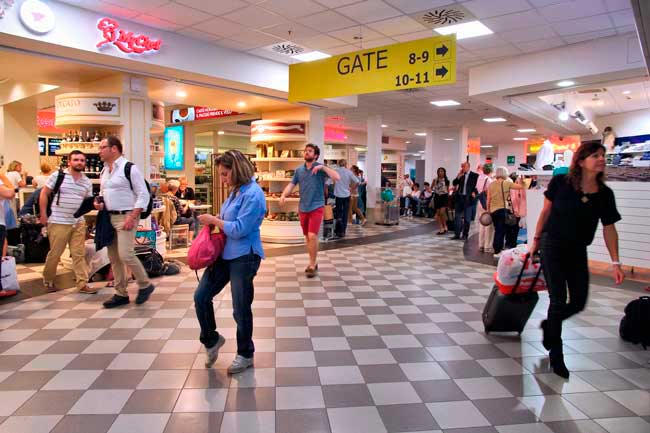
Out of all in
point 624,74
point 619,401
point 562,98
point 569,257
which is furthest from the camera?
point 562,98

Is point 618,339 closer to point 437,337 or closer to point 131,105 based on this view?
point 437,337

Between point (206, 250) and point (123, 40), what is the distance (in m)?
4.45

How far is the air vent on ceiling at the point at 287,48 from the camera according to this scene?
7.08 meters

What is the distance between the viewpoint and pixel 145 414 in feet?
8.17

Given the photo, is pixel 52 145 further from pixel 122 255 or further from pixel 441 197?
pixel 122 255

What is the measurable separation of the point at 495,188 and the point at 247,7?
4.82 meters

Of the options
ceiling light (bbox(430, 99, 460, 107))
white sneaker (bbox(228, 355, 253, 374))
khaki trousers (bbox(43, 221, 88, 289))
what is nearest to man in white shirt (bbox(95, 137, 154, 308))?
khaki trousers (bbox(43, 221, 88, 289))

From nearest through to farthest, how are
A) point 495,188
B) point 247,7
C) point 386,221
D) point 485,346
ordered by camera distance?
point 485,346, point 247,7, point 495,188, point 386,221

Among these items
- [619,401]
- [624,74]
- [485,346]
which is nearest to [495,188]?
[624,74]

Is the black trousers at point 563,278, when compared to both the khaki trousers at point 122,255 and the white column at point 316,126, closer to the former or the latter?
the khaki trousers at point 122,255

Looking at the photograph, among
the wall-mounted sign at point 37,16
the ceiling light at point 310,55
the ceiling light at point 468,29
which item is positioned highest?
the ceiling light at point 310,55

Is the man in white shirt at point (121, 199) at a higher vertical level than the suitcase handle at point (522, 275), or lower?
higher

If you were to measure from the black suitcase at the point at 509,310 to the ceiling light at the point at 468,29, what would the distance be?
401cm

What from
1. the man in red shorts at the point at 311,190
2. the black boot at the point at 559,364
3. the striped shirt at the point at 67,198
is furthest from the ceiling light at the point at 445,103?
the black boot at the point at 559,364
